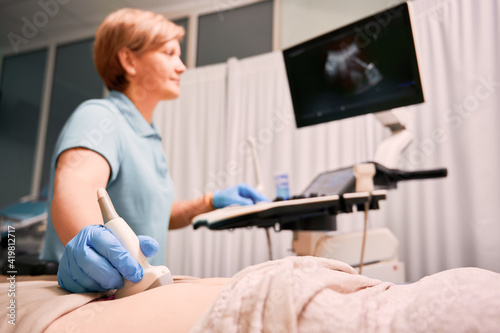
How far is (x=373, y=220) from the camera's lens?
2.04m

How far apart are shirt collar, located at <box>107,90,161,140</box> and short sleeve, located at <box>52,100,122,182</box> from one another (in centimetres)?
8

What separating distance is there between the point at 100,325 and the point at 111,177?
0.60 meters

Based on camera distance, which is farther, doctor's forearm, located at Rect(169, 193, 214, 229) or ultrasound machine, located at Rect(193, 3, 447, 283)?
doctor's forearm, located at Rect(169, 193, 214, 229)

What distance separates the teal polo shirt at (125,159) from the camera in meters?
0.88

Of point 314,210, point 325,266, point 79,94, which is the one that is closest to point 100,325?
point 325,266

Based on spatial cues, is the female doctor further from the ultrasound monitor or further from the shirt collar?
the ultrasound monitor

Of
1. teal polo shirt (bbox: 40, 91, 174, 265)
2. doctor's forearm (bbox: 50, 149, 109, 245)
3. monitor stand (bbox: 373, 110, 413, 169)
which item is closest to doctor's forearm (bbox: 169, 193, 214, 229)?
teal polo shirt (bbox: 40, 91, 174, 265)

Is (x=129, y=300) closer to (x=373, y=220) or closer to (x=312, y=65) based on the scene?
(x=312, y=65)

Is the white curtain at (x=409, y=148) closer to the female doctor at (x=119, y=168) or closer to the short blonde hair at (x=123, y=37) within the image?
the female doctor at (x=119, y=168)

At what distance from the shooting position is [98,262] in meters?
0.51

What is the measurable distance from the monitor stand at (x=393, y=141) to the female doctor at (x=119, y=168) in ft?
1.65

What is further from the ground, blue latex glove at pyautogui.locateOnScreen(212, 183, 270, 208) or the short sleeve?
the short sleeve

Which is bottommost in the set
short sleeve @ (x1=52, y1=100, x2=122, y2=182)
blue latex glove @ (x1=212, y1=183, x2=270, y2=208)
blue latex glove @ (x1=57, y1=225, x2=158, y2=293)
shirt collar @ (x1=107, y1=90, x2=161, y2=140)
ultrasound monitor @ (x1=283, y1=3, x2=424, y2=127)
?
blue latex glove @ (x1=57, y1=225, x2=158, y2=293)

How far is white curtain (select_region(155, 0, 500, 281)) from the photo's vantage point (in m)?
1.73
